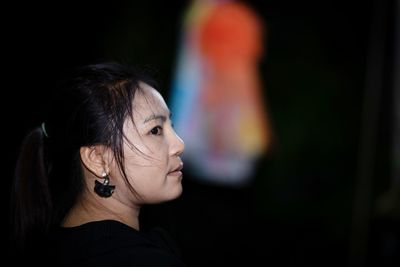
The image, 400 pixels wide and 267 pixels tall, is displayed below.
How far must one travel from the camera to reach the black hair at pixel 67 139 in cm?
100

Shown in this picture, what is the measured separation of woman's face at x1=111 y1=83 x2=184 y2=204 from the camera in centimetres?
100

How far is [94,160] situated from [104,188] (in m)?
0.06

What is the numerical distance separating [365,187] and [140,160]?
2.03 m

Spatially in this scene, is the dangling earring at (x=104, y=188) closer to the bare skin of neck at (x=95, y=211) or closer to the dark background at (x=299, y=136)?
the bare skin of neck at (x=95, y=211)

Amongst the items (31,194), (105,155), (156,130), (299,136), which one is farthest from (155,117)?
(299,136)

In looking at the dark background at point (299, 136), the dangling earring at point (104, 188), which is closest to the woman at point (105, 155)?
the dangling earring at point (104, 188)

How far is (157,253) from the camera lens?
0.87 m

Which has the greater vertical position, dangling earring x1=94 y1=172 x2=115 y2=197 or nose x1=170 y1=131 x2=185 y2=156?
nose x1=170 y1=131 x2=185 y2=156

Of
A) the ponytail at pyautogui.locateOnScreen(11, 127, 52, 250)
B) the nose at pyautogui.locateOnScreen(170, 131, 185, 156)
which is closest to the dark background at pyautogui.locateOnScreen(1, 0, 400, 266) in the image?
the ponytail at pyautogui.locateOnScreen(11, 127, 52, 250)

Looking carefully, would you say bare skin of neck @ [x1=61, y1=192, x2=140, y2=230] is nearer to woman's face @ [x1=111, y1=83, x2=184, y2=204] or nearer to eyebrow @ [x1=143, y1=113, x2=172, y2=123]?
woman's face @ [x1=111, y1=83, x2=184, y2=204]

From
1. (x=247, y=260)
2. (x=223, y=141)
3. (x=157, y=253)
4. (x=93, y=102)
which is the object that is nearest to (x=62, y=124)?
(x=93, y=102)

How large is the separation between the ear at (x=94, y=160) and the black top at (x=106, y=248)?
0.13 metres

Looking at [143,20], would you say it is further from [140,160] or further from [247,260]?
[140,160]

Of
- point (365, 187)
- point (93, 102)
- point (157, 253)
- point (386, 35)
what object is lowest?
point (365, 187)
